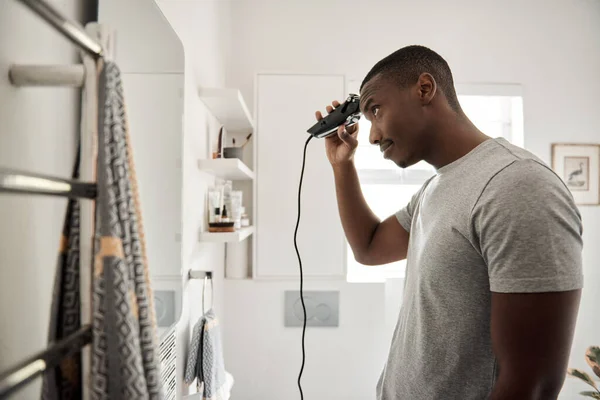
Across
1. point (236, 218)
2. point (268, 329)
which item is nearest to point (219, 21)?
point (236, 218)

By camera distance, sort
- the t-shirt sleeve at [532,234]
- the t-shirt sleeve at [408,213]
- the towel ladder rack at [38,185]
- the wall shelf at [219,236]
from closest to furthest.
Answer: the towel ladder rack at [38,185]
the t-shirt sleeve at [532,234]
the t-shirt sleeve at [408,213]
the wall shelf at [219,236]

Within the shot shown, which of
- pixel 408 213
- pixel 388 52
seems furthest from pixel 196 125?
pixel 388 52

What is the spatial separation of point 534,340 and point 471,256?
0.15 meters

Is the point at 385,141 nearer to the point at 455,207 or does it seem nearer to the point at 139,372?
the point at 455,207

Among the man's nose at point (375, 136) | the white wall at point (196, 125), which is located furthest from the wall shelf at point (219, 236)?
the man's nose at point (375, 136)

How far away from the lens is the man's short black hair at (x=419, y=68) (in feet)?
2.47

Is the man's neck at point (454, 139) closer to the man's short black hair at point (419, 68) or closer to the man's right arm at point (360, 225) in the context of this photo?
the man's short black hair at point (419, 68)

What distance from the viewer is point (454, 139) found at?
733mm

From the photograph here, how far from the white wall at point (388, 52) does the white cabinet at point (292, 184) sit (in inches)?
2.4

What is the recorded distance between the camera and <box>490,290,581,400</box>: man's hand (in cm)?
52

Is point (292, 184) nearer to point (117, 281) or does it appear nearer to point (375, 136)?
point (375, 136)

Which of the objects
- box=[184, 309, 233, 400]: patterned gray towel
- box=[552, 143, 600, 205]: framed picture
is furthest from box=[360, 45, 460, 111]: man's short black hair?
box=[552, 143, 600, 205]: framed picture

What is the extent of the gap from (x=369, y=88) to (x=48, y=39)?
61cm

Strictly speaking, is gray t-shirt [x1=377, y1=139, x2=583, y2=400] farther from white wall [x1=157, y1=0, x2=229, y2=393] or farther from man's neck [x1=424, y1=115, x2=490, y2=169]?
white wall [x1=157, y1=0, x2=229, y2=393]
